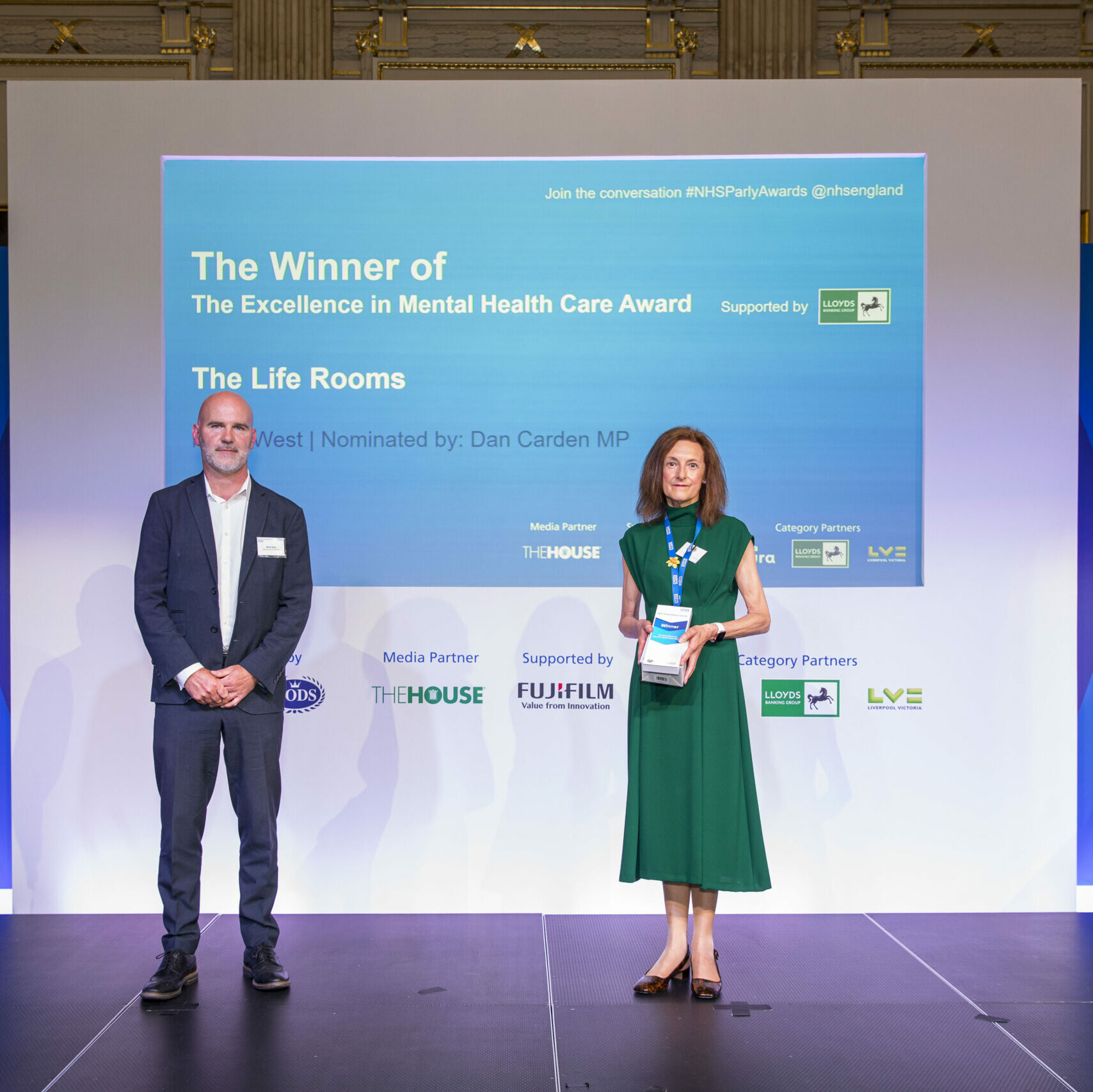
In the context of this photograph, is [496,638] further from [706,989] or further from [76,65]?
[76,65]

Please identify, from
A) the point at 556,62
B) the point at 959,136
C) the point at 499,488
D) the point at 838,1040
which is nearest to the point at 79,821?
the point at 499,488

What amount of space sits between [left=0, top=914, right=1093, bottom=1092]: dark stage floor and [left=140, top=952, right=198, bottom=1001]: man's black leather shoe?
4cm

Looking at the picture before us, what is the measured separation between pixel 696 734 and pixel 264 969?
1446 millimetres

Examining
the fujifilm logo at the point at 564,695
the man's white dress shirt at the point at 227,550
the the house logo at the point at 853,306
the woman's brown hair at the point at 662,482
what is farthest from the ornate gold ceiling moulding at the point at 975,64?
the man's white dress shirt at the point at 227,550

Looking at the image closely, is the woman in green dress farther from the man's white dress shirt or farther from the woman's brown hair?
the man's white dress shirt

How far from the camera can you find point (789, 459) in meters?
3.95

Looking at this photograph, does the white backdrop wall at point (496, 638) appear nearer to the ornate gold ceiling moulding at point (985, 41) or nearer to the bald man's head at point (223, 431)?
the bald man's head at point (223, 431)

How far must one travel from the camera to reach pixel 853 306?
156 inches

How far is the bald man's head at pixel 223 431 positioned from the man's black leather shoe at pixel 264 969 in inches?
56.0

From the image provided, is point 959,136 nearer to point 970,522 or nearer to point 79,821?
point 970,522

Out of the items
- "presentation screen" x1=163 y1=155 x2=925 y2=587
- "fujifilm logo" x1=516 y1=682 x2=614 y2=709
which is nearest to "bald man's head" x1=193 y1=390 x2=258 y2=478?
"presentation screen" x1=163 y1=155 x2=925 y2=587

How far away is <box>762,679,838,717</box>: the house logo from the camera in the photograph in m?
3.93

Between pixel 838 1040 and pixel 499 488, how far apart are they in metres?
2.15

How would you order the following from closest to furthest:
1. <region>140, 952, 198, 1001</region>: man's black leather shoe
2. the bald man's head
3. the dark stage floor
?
the dark stage floor → <region>140, 952, 198, 1001</region>: man's black leather shoe → the bald man's head
